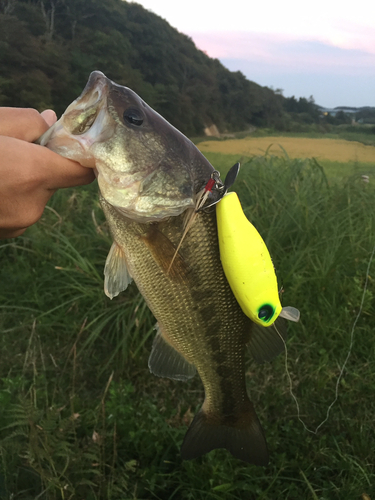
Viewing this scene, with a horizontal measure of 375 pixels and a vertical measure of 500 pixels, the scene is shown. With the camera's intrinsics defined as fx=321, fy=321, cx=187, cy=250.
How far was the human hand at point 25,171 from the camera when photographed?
3.40 feet

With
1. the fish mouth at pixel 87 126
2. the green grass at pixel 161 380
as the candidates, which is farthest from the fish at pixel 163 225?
the green grass at pixel 161 380

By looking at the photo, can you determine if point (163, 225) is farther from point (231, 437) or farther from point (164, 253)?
point (231, 437)

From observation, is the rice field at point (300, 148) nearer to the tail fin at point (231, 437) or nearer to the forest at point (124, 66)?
the forest at point (124, 66)

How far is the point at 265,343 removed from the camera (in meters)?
1.43

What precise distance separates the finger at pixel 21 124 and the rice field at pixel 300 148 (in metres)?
3.11

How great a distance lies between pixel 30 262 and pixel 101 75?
8.57 feet

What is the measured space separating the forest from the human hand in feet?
8.59

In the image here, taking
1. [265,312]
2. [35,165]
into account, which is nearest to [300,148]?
[265,312]

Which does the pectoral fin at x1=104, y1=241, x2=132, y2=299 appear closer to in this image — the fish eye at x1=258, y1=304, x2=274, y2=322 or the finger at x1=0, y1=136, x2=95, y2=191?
the finger at x1=0, y1=136, x2=95, y2=191

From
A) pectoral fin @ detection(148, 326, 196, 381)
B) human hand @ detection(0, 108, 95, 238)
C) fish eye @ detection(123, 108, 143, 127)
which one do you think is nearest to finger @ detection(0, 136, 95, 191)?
human hand @ detection(0, 108, 95, 238)

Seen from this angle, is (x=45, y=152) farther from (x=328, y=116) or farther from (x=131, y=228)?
(x=328, y=116)

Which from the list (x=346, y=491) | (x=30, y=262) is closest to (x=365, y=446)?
(x=346, y=491)

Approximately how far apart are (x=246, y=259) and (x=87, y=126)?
2.27ft

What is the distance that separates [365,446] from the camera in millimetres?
1925
